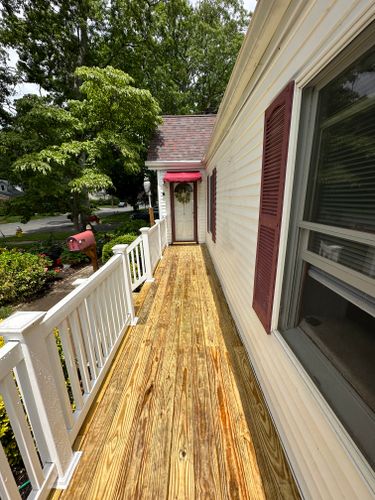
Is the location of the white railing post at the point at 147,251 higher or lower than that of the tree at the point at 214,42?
lower

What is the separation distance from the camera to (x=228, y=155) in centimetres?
334

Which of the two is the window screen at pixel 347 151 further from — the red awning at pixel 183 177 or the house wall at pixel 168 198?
the house wall at pixel 168 198

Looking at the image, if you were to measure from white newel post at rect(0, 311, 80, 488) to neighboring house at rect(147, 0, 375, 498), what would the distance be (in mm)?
1418

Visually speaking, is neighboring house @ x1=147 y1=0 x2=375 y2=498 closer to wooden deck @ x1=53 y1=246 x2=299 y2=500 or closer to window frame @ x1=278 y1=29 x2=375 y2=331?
window frame @ x1=278 y1=29 x2=375 y2=331

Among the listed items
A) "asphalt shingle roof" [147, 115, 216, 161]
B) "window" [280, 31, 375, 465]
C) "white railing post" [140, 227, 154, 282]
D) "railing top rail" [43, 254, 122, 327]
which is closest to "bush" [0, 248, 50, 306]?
"white railing post" [140, 227, 154, 282]

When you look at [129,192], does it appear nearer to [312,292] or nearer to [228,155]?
[228,155]

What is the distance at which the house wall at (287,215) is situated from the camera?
892 mm

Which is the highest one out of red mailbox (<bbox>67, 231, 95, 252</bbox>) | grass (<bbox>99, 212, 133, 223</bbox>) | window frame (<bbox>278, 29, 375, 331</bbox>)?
window frame (<bbox>278, 29, 375, 331</bbox>)

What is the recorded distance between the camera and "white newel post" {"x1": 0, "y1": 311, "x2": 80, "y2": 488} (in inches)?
42.1

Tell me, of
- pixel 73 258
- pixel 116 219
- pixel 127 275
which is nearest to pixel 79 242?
pixel 127 275

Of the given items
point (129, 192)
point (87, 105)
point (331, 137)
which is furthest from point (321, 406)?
point (129, 192)

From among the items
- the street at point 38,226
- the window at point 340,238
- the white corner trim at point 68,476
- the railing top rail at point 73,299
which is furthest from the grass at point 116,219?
the window at point 340,238

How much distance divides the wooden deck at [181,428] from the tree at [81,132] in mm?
6818

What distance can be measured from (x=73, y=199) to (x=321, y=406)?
34.4ft
